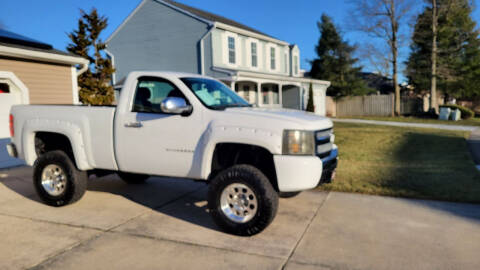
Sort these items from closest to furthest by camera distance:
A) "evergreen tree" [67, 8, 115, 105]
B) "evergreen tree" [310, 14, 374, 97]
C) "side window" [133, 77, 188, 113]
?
"side window" [133, 77, 188, 113] → "evergreen tree" [67, 8, 115, 105] → "evergreen tree" [310, 14, 374, 97]

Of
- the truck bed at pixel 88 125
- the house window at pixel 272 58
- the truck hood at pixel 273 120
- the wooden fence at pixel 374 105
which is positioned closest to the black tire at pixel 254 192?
the truck hood at pixel 273 120

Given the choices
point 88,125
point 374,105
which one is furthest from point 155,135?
point 374,105

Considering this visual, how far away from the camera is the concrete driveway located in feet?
11.7

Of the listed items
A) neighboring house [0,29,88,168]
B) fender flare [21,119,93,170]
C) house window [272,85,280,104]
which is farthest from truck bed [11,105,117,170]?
house window [272,85,280,104]

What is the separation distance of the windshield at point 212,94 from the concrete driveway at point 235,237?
1.61 m

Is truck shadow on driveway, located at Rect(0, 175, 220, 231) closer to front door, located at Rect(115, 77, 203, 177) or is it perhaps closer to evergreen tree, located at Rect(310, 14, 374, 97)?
front door, located at Rect(115, 77, 203, 177)

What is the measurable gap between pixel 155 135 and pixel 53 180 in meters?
2.02

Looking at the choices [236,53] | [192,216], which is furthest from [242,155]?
[236,53]

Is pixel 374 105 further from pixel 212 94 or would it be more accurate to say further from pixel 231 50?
pixel 212 94

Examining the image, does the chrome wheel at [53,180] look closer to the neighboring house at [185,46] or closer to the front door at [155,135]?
the front door at [155,135]

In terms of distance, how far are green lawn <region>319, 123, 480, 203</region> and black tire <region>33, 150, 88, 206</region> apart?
4.17 metres

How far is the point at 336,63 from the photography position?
35.1m

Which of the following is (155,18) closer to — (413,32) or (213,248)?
(413,32)

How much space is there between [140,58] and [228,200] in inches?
776
